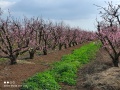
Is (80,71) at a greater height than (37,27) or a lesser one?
lesser

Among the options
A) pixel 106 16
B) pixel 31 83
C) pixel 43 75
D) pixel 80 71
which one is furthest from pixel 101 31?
pixel 31 83

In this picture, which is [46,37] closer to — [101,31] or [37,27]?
Result: [37,27]

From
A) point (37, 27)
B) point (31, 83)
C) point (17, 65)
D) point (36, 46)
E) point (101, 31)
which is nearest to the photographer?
point (31, 83)

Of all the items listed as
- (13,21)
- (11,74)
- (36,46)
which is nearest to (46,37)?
(36,46)

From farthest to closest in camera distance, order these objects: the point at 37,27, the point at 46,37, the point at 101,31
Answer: the point at 46,37
the point at 37,27
the point at 101,31

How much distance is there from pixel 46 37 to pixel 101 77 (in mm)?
16768

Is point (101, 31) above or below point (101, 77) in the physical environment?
above

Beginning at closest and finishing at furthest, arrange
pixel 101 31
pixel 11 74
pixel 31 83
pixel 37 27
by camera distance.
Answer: pixel 31 83
pixel 11 74
pixel 101 31
pixel 37 27

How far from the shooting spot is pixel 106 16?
2169 centimetres

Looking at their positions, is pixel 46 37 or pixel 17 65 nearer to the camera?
pixel 17 65

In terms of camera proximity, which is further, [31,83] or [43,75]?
[43,75]

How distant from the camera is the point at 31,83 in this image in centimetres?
1316

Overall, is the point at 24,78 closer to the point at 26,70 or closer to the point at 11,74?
the point at 11,74

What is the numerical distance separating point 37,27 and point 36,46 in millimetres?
4253
